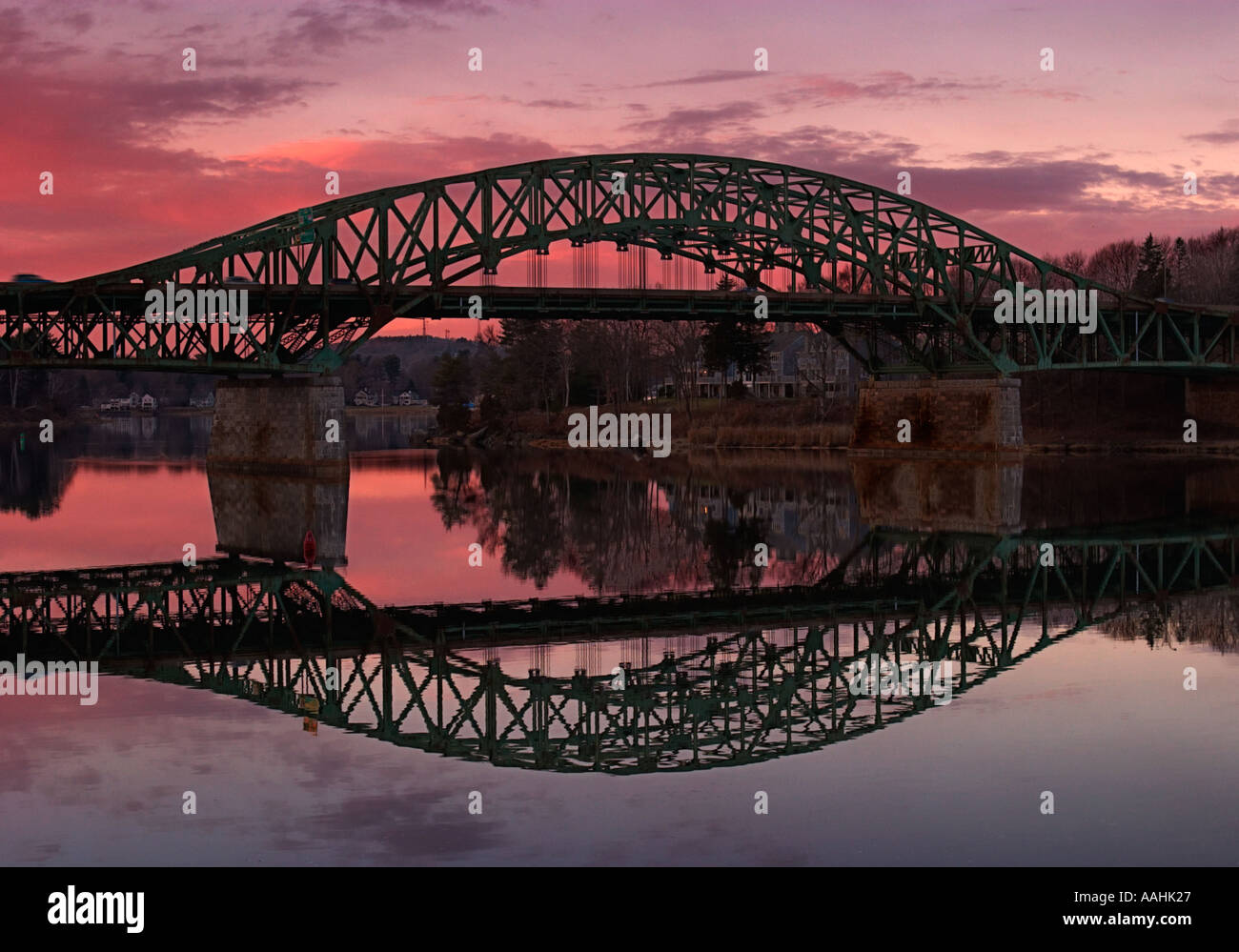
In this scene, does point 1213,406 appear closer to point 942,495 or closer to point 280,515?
point 942,495

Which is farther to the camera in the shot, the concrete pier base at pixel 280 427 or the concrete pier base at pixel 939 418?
the concrete pier base at pixel 939 418

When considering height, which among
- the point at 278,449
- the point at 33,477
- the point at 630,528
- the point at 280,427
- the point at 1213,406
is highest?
the point at 1213,406

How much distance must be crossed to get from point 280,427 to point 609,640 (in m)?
66.0

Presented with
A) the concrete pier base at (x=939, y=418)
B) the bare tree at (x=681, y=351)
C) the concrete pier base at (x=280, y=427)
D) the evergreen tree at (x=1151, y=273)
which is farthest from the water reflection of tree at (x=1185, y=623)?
the evergreen tree at (x=1151, y=273)

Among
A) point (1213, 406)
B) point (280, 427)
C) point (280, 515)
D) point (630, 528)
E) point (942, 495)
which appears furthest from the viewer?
point (1213, 406)

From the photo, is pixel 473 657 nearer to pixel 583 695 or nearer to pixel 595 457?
pixel 583 695

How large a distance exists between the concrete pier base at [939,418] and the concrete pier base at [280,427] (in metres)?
39.9

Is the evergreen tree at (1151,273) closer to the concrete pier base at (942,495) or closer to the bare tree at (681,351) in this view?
the bare tree at (681,351)

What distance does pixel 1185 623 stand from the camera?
30.7 metres

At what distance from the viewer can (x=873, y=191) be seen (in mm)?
106875

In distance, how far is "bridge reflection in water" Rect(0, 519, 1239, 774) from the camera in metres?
21.0

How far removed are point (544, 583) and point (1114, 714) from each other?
63.6 ft

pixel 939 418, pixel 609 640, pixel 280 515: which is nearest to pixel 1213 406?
pixel 939 418

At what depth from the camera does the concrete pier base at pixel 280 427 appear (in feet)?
287
